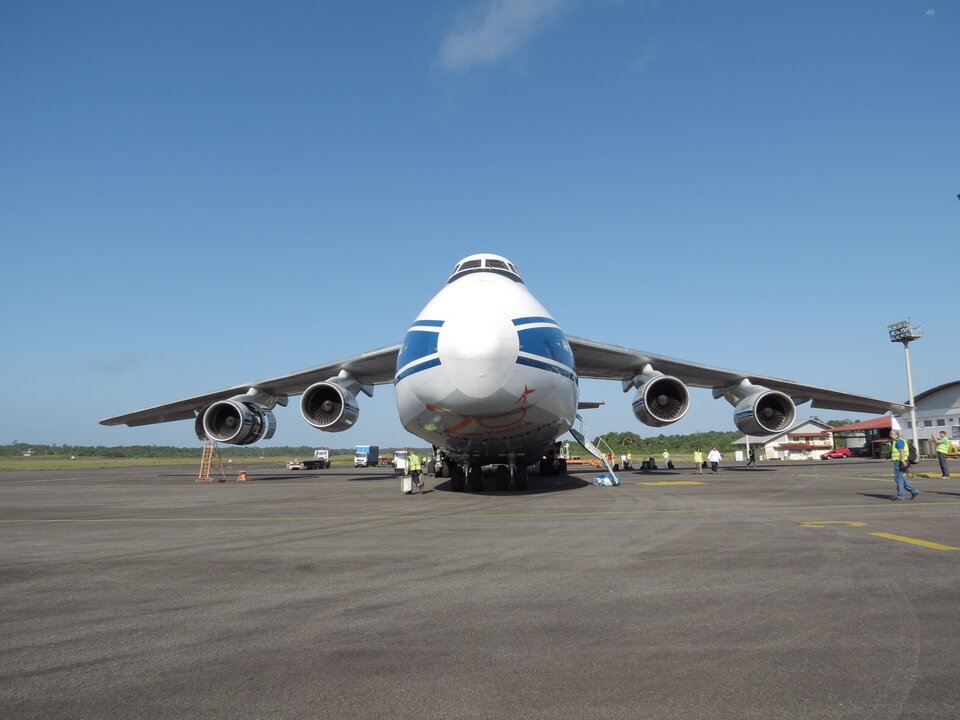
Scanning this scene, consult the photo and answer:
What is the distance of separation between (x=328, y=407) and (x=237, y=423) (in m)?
3.40

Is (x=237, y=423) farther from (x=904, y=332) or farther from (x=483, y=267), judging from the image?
(x=904, y=332)

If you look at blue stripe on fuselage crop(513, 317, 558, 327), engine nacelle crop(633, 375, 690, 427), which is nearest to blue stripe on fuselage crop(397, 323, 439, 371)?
blue stripe on fuselage crop(513, 317, 558, 327)

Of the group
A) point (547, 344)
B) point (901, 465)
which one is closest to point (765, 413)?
point (901, 465)

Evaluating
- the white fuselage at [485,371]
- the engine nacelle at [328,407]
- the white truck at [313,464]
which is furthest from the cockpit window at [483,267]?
the white truck at [313,464]

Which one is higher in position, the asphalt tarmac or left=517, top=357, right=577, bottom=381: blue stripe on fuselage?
left=517, top=357, right=577, bottom=381: blue stripe on fuselage

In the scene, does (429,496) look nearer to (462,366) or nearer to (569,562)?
(462,366)

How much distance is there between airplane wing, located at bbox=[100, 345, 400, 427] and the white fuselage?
17.9 ft

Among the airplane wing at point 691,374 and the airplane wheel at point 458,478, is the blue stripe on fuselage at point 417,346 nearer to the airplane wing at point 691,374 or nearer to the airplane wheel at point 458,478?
the airplane wheel at point 458,478

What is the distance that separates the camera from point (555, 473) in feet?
66.1

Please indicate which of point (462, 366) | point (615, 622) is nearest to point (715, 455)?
point (462, 366)

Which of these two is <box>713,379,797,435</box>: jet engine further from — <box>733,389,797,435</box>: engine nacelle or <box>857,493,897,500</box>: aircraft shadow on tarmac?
<box>857,493,897,500</box>: aircraft shadow on tarmac

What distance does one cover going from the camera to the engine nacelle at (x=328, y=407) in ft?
56.5

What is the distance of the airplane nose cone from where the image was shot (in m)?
10.2

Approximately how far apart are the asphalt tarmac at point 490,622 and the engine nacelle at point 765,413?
11.2 meters
